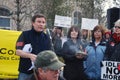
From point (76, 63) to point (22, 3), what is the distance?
63.2 ft

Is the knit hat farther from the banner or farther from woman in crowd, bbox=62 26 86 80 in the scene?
the banner

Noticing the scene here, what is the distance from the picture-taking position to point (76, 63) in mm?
7871

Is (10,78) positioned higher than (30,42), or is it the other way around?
(30,42)

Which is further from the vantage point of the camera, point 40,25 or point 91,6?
point 91,6

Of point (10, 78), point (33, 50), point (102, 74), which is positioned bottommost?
point (10, 78)

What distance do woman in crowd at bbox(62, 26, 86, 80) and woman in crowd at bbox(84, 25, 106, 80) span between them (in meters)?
0.21

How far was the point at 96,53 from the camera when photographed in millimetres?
7531

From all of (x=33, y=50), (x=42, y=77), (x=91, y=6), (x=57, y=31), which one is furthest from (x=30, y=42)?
(x=91, y=6)

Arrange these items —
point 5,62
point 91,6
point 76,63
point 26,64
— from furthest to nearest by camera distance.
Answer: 1. point 91,6
2. point 5,62
3. point 76,63
4. point 26,64

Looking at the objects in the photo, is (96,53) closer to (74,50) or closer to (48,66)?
(74,50)

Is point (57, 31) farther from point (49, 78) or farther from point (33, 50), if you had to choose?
point (49, 78)

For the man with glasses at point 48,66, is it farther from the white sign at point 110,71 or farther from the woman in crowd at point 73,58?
the woman in crowd at point 73,58

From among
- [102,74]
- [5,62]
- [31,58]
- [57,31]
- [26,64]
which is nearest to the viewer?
[31,58]

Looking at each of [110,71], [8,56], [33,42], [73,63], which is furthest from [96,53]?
[8,56]
